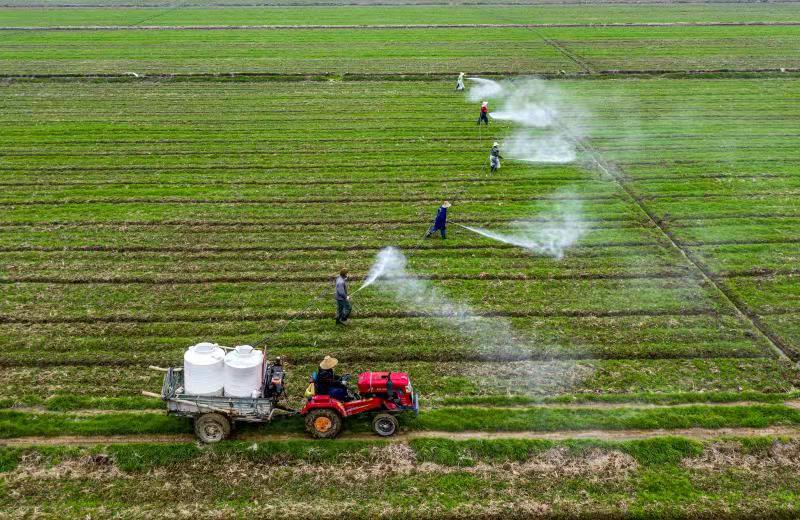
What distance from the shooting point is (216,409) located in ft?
38.0

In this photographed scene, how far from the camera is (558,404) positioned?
13.2m

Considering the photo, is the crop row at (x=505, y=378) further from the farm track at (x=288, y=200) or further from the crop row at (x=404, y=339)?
the farm track at (x=288, y=200)

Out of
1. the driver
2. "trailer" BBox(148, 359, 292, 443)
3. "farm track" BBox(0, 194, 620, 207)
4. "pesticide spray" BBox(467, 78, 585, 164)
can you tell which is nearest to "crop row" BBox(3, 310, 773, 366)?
the driver

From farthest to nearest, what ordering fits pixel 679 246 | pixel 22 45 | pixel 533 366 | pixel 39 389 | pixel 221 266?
pixel 22 45 → pixel 679 246 → pixel 221 266 → pixel 533 366 → pixel 39 389

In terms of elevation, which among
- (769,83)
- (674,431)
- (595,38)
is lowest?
(674,431)

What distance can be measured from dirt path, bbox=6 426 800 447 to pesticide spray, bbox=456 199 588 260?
7601 mm

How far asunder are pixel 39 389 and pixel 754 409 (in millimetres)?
15519

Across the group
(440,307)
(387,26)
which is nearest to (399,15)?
(387,26)

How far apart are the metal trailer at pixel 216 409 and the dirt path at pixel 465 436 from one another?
510 mm

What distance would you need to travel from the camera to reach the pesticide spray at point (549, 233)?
64.5 ft

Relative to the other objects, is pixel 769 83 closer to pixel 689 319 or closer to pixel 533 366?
pixel 689 319

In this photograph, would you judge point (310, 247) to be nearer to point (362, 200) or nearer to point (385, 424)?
point (362, 200)

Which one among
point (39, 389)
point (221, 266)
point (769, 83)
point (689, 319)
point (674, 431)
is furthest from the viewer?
point (769, 83)

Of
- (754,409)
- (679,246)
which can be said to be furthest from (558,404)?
(679,246)
